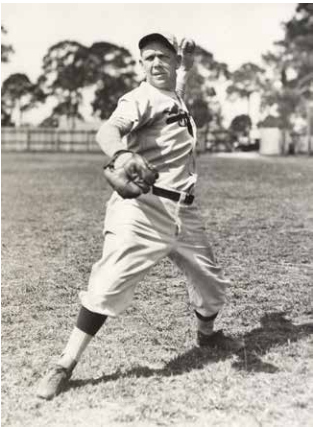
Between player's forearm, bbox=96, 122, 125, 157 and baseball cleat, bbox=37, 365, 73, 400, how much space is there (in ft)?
3.49

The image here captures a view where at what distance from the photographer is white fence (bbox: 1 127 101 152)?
46094mm

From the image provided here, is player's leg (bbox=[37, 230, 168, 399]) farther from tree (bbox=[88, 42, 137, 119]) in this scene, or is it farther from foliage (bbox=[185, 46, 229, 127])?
tree (bbox=[88, 42, 137, 119])

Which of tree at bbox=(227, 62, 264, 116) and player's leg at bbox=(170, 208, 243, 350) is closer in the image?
player's leg at bbox=(170, 208, 243, 350)

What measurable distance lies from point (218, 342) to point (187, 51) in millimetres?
1665

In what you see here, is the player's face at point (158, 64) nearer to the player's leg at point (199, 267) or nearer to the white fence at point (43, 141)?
the player's leg at point (199, 267)

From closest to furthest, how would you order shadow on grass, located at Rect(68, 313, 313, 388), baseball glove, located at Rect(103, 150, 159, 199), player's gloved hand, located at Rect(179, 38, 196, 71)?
baseball glove, located at Rect(103, 150, 159, 199), shadow on grass, located at Rect(68, 313, 313, 388), player's gloved hand, located at Rect(179, 38, 196, 71)

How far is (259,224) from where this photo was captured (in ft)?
25.5

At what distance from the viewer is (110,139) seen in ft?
8.98

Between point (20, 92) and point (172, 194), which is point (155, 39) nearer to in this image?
point (172, 194)

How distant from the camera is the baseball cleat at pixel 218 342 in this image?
3.47 meters

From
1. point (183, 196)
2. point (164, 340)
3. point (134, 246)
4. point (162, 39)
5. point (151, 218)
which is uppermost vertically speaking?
point (162, 39)

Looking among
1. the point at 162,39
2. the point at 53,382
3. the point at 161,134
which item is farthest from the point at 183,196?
the point at 53,382

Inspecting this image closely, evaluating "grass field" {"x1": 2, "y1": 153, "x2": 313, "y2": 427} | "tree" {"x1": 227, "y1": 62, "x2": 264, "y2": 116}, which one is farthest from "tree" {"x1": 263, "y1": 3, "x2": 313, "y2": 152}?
"grass field" {"x1": 2, "y1": 153, "x2": 313, "y2": 427}

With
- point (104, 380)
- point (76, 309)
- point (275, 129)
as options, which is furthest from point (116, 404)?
point (275, 129)
